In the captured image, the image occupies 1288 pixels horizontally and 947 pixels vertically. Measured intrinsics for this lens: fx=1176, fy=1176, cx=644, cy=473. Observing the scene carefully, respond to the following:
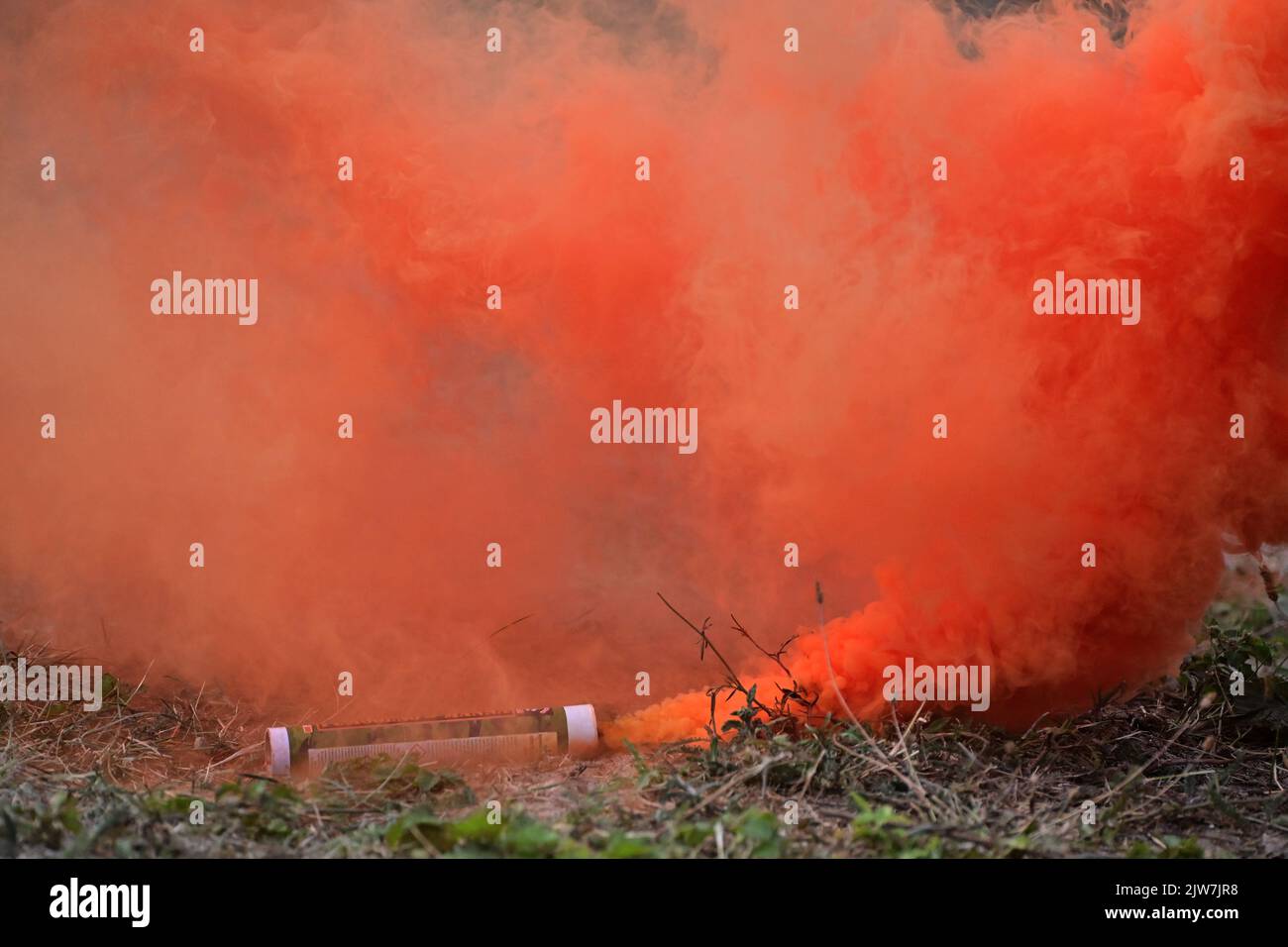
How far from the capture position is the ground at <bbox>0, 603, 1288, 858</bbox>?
4645 millimetres

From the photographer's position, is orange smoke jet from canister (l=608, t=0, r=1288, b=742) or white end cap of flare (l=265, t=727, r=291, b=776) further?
orange smoke jet from canister (l=608, t=0, r=1288, b=742)

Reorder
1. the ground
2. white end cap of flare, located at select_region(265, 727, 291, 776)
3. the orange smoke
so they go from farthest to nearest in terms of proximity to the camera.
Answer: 1. the orange smoke
2. white end cap of flare, located at select_region(265, 727, 291, 776)
3. the ground

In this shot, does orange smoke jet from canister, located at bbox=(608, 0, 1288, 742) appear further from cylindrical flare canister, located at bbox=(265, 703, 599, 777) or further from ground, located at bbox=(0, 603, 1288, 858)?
ground, located at bbox=(0, 603, 1288, 858)

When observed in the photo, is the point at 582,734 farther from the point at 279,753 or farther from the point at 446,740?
the point at 279,753

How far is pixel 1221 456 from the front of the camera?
21.0 ft

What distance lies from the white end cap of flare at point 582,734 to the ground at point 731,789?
0.11m

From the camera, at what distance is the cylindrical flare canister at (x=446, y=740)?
5949 mm

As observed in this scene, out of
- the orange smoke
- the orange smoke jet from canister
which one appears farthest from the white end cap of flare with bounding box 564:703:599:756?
the orange smoke

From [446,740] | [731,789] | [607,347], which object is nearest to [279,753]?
[446,740]

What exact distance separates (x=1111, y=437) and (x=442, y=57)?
16.3 ft

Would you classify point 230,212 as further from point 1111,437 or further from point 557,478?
point 1111,437

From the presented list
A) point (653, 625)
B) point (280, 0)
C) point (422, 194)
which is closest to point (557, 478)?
point (653, 625)

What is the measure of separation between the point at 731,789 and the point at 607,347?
149 inches

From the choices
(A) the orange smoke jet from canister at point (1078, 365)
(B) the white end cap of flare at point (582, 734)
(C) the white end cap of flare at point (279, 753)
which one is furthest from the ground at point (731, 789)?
(A) the orange smoke jet from canister at point (1078, 365)
